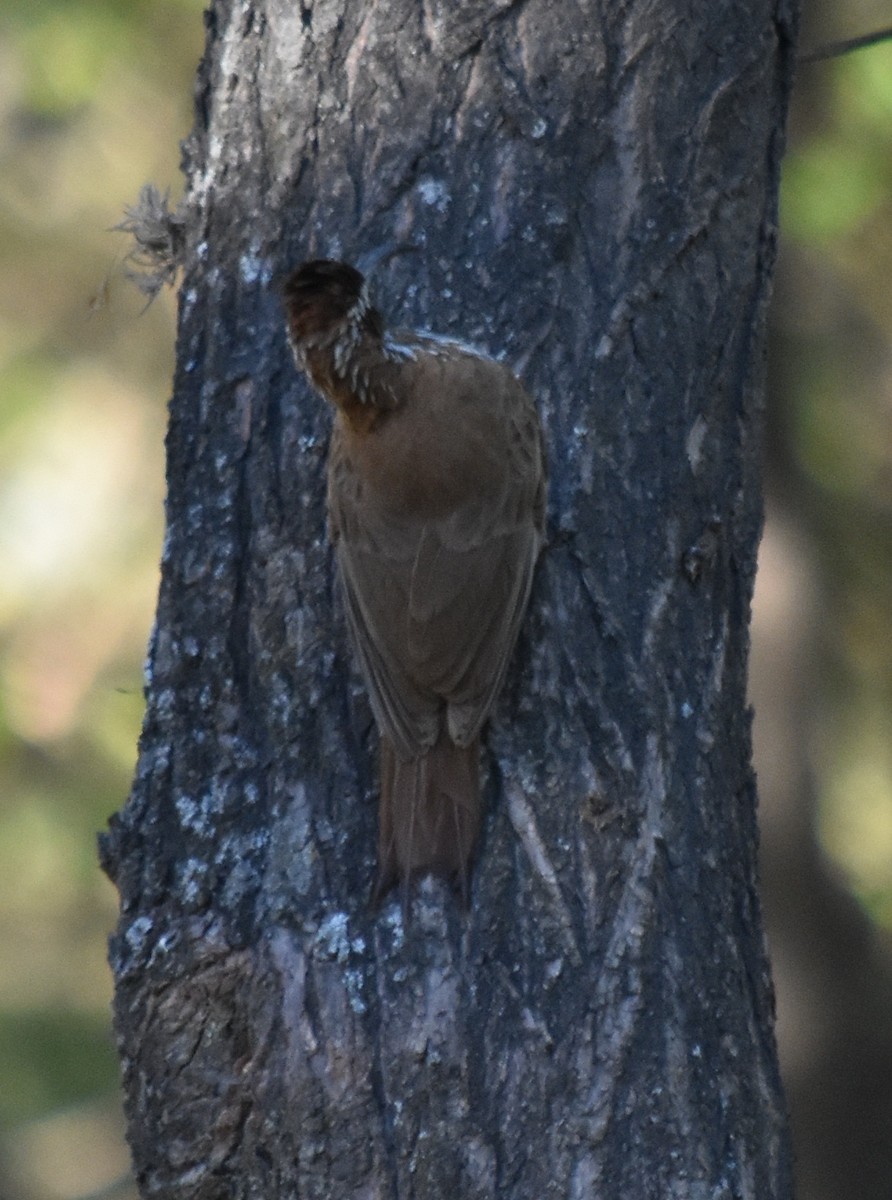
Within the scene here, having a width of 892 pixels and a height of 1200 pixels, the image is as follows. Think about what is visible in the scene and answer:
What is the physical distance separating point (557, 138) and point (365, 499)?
792 mm

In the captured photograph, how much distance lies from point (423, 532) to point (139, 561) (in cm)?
407

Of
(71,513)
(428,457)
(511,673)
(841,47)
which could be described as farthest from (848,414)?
(511,673)

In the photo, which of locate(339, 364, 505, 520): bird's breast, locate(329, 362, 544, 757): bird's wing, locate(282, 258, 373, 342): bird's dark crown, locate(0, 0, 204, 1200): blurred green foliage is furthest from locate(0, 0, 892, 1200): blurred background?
locate(282, 258, 373, 342): bird's dark crown

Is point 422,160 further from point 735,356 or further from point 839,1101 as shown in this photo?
point 839,1101

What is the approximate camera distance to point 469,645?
3.21 meters

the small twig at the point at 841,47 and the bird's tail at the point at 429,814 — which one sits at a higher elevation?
the small twig at the point at 841,47

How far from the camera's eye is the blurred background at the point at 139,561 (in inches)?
249

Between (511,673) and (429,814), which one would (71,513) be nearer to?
(511,673)

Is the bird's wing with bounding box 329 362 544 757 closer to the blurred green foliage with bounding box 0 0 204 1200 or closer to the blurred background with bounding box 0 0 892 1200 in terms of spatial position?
the blurred background with bounding box 0 0 892 1200

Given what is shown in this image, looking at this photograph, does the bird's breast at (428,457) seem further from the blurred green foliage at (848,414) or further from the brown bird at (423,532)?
the blurred green foliage at (848,414)

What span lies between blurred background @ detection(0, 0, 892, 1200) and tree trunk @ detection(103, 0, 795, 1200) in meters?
3.03

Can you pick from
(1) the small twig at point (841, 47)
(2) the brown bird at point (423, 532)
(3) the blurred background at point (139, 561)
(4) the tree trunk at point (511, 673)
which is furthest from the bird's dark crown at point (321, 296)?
(3) the blurred background at point (139, 561)

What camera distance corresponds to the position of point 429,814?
9.78 ft

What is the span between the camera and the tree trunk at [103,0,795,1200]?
286 cm
